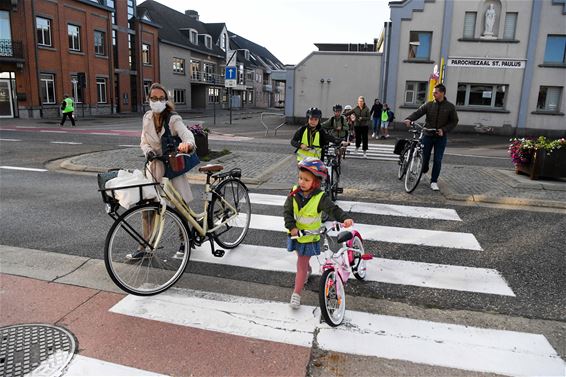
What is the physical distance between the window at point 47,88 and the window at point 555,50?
3260cm

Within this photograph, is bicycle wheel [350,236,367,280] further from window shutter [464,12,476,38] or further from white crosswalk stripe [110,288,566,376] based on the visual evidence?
window shutter [464,12,476,38]

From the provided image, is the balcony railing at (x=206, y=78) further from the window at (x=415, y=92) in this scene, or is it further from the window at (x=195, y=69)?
the window at (x=415, y=92)

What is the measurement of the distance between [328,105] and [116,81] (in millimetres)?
22122

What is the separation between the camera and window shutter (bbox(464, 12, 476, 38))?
24.5m

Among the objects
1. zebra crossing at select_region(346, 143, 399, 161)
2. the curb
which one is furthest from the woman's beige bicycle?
zebra crossing at select_region(346, 143, 399, 161)

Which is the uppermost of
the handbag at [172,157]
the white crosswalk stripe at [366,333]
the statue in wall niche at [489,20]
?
the statue in wall niche at [489,20]

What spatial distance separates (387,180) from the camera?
31.8 ft

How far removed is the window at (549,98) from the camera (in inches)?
976

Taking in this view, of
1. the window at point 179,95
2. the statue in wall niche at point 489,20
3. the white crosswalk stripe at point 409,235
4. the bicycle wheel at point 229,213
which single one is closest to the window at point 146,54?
the window at point 179,95

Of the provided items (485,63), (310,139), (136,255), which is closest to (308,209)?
(136,255)

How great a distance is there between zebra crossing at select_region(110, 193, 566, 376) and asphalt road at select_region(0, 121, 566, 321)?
192 millimetres

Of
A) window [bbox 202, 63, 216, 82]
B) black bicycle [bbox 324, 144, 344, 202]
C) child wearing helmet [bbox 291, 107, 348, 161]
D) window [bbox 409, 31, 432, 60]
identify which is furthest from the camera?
window [bbox 202, 63, 216, 82]

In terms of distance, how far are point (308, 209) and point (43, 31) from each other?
33.1 meters

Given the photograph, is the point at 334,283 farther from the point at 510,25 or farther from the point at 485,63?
the point at 510,25
